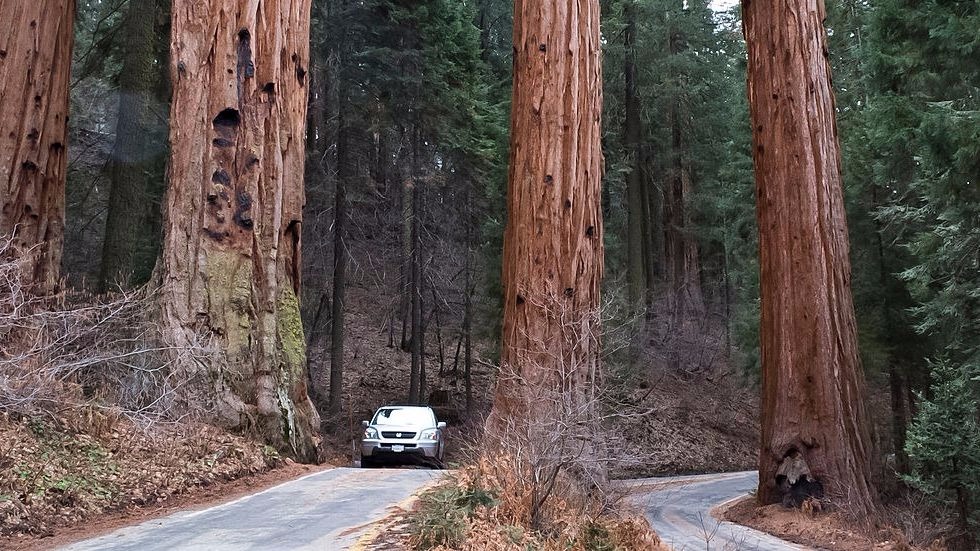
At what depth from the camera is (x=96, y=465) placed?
7.32 meters

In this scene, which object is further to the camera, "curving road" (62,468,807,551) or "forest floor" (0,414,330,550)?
"forest floor" (0,414,330,550)

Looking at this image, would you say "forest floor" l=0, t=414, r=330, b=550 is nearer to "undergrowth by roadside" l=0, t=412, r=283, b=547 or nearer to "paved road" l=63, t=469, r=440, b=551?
"undergrowth by roadside" l=0, t=412, r=283, b=547

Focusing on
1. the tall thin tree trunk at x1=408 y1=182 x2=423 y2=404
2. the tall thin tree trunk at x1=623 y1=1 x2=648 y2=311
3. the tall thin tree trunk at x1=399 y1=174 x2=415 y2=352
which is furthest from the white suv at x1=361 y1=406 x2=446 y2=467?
the tall thin tree trunk at x1=623 y1=1 x2=648 y2=311

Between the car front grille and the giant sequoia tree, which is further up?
the giant sequoia tree

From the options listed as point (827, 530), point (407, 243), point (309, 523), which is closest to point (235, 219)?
point (309, 523)

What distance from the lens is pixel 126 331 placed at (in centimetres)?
995

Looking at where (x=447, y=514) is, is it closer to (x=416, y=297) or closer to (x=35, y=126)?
(x=35, y=126)

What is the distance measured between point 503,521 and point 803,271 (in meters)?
7.77

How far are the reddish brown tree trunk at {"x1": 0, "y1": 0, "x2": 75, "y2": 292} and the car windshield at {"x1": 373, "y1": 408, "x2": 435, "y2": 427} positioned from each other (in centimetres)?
640

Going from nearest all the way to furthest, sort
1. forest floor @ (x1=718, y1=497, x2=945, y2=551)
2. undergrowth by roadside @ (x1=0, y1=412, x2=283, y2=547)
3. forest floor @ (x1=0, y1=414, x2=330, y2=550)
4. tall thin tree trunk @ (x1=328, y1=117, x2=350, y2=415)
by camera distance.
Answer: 1. forest floor @ (x1=0, y1=414, x2=330, y2=550)
2. undergrowth by roadside @ (x1=0, y1=412, x2=283, y2=547)
3. forest floor @ (x1=718, y1=497, x2=945, y2=551)
4. tall thin tree trunk @ (x1=328, y1=117, x2=350, y2=415)

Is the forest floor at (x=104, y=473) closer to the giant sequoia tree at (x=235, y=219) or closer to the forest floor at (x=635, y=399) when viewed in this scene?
the giant sequoia tree at (x=235, y=219)

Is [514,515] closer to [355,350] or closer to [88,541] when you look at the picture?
[88,541]

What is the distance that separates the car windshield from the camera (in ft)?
49.7

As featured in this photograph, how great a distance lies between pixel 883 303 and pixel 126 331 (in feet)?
59.9
